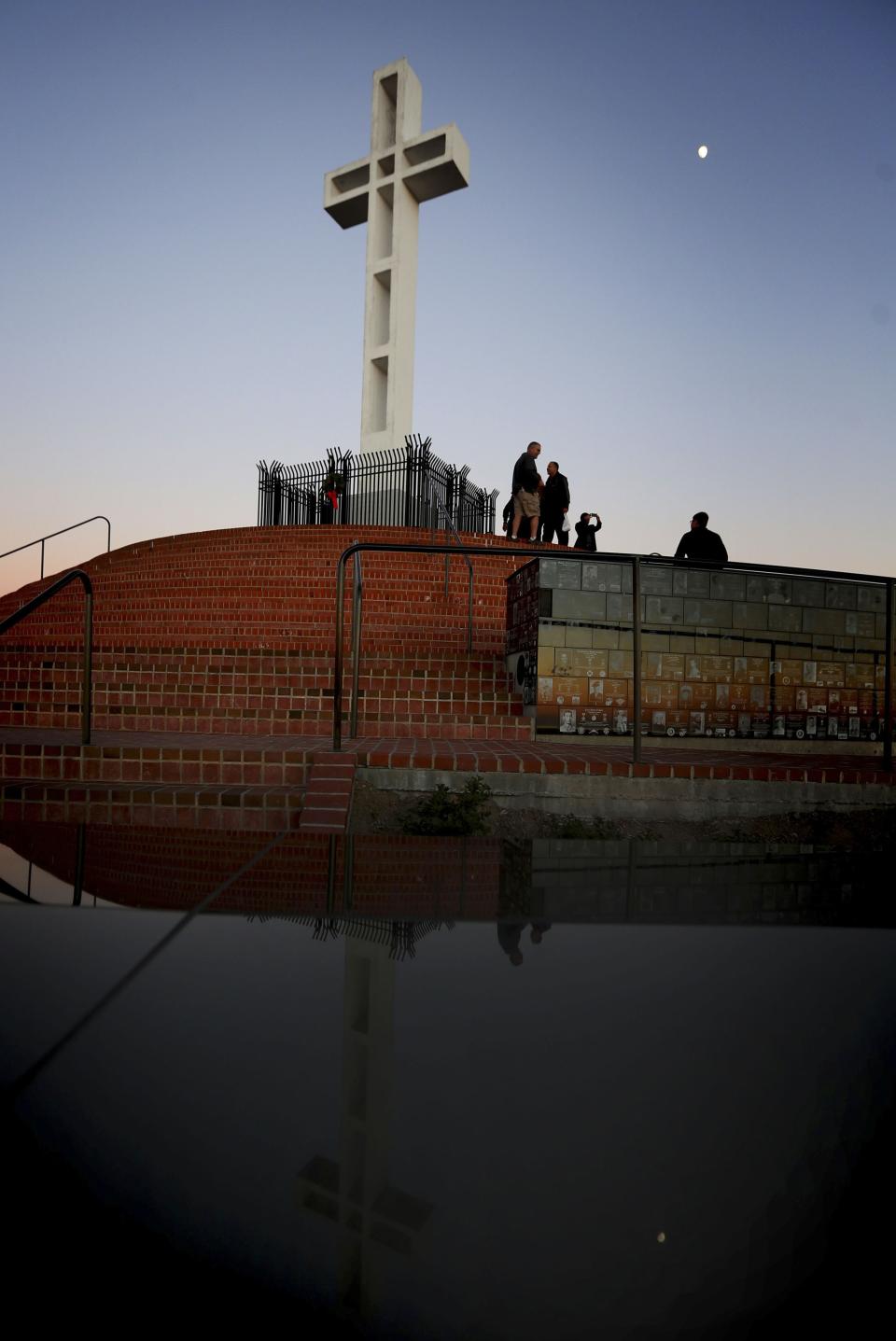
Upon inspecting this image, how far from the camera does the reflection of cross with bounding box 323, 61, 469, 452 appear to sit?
13836 mm

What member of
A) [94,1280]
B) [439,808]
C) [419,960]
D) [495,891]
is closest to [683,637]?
[439,808]

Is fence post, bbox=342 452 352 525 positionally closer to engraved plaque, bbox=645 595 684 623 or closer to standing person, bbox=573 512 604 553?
standing person, bbox=573 512 604 553

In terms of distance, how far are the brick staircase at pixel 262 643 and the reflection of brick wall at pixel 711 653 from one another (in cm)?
56

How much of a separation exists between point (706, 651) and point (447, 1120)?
14.2ft

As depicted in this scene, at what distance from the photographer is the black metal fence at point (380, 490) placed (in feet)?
45.4

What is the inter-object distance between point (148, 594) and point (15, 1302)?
9585 mm

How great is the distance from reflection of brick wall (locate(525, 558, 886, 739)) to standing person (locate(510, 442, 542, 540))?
18.8ft

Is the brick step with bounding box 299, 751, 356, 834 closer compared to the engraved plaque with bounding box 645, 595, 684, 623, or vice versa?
the brick step with bounding box 299, 751, 356, 834

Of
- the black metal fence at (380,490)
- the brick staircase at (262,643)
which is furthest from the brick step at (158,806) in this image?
the black metal fence at (380,490)

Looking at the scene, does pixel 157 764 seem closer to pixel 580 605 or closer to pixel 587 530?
Result: pixel 580 605

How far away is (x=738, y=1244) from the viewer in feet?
2.31

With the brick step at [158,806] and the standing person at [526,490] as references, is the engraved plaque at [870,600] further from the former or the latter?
the standing person at [526,490]

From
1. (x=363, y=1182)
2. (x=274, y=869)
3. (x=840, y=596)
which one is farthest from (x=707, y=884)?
(x=840, y=596)

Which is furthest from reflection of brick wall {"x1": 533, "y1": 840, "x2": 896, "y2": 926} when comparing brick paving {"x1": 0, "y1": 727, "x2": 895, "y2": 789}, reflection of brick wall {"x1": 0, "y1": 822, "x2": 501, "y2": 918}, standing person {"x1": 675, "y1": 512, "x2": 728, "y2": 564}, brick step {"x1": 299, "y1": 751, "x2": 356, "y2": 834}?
standing person {"x1": 675, "y1": 512, "x2": 728, "y2": 564}
